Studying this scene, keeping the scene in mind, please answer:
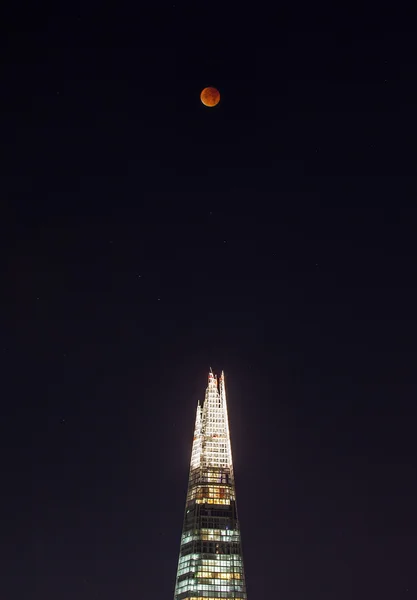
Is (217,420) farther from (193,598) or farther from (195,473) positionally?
(193,598)

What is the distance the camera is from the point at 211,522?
153 m

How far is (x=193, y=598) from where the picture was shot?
143625 mm

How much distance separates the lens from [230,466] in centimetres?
15925

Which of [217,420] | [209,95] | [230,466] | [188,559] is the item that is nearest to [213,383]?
[217,420]

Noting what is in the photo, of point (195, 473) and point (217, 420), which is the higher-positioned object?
point (217, 420)

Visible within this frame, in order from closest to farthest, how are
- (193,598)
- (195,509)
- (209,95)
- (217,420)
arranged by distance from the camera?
(209,95) → (193,598) → (195,509) → (217,420)

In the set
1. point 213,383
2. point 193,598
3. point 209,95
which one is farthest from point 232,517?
point 209,95

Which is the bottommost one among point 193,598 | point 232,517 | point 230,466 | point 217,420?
point 193,598

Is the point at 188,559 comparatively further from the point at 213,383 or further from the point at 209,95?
the point at 209,95

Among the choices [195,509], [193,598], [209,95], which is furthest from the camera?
[195,509]

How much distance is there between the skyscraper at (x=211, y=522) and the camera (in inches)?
5778

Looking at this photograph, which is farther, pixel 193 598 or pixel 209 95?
pixel 193 598

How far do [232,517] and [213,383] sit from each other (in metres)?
31.0

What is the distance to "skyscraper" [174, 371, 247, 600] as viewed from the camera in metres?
147
